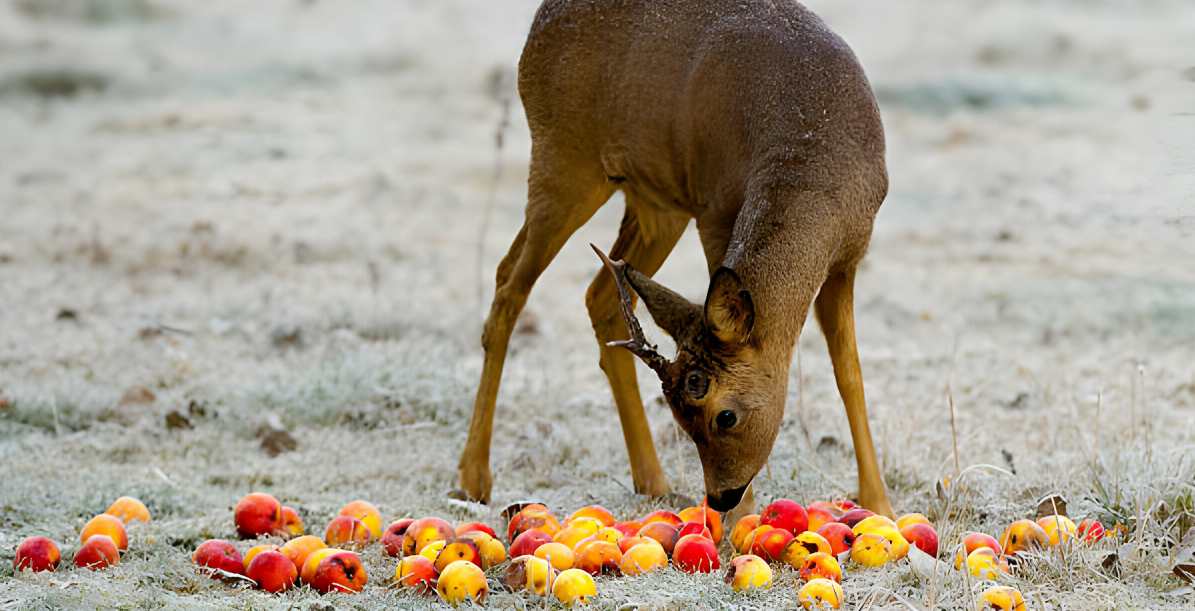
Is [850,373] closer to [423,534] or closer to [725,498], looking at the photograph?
[725,498]

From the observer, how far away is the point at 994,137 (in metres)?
14.0

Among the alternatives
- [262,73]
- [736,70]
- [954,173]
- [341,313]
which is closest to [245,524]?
[736,70]

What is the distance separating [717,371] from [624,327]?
5.67 feet

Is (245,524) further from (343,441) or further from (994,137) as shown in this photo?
(994,137)

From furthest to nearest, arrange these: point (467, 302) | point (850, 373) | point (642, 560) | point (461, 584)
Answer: point (467, 302) → point (850, 373) → point (642, 560) → point (461, 584)

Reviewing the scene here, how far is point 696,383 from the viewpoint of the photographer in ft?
13.8

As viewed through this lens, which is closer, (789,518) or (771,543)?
(771,543)

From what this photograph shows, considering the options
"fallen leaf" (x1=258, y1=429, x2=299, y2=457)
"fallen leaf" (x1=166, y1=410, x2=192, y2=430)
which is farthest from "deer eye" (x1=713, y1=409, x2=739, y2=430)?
"fallen leaf" (x1=166, y1=410, x2=192, y2=430)

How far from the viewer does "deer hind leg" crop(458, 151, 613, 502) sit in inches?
219

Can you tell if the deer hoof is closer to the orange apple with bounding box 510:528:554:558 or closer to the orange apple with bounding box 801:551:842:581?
the orange apple with bounding box 510:528:554:558

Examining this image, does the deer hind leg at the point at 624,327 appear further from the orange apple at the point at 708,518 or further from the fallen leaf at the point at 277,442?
the fallen leaf at the point at 277,442

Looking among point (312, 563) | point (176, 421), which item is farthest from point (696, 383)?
point (176, 421)

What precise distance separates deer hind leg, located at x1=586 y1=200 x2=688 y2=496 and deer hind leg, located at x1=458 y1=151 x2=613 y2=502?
0.22 metres

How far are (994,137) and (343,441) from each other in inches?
374
